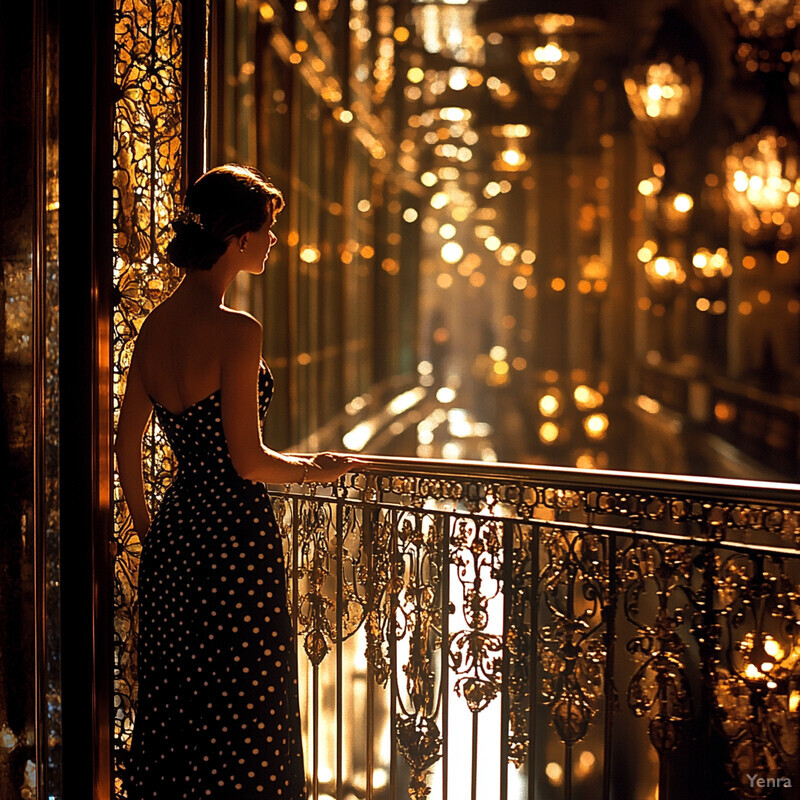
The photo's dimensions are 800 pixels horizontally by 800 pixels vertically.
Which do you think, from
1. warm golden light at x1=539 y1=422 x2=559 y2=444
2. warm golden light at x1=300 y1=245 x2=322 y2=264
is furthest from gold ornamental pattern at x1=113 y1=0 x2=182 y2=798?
warm golden light at x1=539 y1=422 x2=559 y2=444

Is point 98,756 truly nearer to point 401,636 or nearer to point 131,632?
point 131,632

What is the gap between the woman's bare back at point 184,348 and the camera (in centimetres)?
204

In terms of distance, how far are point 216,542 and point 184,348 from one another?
1.47ft

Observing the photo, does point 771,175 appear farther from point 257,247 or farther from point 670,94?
point 257,247

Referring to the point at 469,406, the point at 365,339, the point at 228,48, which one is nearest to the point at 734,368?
the point at 365,339

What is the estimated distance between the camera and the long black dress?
2121 mm

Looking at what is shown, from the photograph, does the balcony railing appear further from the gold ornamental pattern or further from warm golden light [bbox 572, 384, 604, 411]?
warm golden light [bbox 572, 384, 604, 411]

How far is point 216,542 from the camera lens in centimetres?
212

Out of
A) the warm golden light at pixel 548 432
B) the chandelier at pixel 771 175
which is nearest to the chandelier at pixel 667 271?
the warm golden light at pixel 548 432

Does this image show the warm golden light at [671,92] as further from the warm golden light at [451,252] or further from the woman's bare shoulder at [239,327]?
the warm golden light at [451,252]

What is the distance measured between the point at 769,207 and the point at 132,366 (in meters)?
7.76

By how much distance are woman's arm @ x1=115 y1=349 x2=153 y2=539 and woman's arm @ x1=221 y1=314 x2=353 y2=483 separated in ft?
0.99

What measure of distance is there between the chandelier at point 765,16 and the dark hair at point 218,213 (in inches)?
271

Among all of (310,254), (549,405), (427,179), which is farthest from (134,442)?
(427,179)
